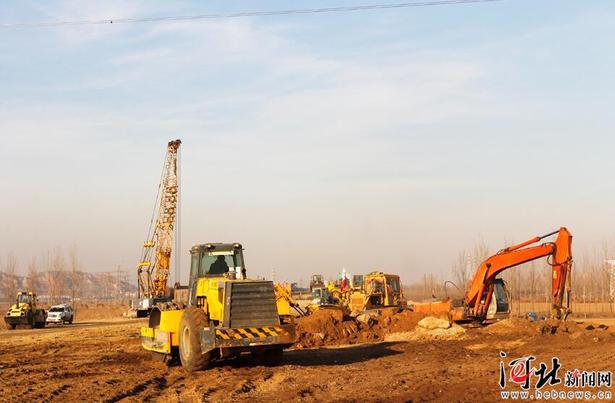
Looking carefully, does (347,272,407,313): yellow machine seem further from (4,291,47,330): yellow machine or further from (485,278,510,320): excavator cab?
(4,291,47,330): yellow machine

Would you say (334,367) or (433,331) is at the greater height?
(433,331)

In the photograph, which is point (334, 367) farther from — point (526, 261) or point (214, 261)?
point (526, 261)

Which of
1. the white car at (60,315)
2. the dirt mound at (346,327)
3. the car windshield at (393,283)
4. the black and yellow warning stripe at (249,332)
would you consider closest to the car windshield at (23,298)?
the white car at (60,315)

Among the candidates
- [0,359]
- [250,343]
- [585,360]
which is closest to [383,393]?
[250,343]

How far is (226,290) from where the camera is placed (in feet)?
62.5

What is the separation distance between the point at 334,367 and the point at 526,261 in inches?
462

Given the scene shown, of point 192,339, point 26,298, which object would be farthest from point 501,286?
point 26,298

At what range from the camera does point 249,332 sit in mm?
18734

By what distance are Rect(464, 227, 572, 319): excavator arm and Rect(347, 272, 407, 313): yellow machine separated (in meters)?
6.98

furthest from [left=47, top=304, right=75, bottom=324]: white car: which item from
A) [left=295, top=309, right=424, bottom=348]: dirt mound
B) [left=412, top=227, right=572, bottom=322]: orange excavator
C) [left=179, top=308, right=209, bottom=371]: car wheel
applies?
[left=179, top=308, right=209, bottom=371]: car wheel

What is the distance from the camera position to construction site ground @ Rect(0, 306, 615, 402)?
1554 cm

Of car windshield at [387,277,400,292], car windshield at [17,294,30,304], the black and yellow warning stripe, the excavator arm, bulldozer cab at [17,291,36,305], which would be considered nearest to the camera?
the black and yellow warning stripe

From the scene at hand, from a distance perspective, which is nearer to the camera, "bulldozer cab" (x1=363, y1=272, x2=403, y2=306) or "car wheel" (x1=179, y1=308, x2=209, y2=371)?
"car wheel" (x1=179, y1=308, x2=209, y2=371)

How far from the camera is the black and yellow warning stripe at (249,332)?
18391 millimetres
